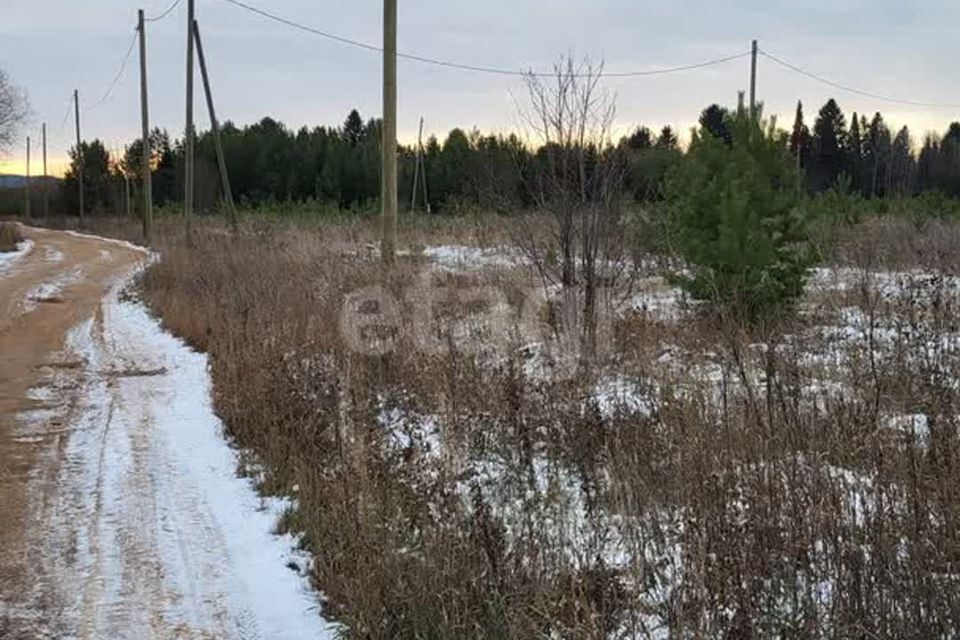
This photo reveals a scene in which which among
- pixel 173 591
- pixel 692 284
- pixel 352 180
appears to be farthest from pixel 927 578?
pixel 352 180

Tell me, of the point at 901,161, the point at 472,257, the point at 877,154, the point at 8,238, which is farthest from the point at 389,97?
the point at 901,161

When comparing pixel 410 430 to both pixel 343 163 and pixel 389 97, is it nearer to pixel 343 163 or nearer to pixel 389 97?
pixel 389 97

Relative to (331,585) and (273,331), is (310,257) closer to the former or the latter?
(273,331)

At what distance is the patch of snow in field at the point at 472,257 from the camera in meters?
14.0

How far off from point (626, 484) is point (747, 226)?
5.13 m

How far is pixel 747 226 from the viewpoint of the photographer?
8.43 m

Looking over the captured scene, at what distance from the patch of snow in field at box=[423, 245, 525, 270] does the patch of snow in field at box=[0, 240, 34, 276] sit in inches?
408

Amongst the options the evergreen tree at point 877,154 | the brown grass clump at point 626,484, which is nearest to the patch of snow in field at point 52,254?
the brown grass clump at point 626,484

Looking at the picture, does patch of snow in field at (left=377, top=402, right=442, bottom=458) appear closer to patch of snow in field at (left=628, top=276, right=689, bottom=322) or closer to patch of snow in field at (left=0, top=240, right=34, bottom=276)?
patch of snow in field at (left=628, top=276, right=689, bottom=322)

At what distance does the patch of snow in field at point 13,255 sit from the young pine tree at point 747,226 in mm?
17325

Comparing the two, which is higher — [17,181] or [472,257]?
[17,181]

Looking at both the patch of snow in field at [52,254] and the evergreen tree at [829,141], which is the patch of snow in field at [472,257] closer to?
the patch of snow in field at [52,254]

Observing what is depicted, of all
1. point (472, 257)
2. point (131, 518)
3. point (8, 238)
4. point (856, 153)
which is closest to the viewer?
point (131, 518)

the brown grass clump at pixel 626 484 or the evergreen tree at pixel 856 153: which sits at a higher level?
the evergreen tree at pixel 856 153
